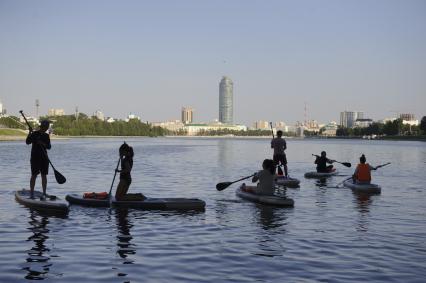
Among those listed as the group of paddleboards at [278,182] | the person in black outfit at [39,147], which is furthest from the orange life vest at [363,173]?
the person in black outfit at [39,147]

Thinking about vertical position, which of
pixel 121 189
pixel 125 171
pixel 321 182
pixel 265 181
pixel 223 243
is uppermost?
pixel 125 171

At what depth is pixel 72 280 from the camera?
10820mm

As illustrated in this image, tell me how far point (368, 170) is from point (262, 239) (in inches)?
571

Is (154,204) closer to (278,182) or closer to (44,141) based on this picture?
(44,141)

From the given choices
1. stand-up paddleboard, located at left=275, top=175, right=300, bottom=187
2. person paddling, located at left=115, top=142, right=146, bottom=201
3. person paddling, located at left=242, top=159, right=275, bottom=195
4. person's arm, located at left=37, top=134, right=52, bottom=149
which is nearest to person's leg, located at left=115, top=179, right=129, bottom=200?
person paddling, located at left=115, top=142, right=146, bottom=201

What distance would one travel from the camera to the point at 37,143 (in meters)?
18.7

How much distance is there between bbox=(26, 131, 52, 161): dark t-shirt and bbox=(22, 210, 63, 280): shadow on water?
2029mm

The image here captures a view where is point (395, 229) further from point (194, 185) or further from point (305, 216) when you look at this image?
point (194, 185)

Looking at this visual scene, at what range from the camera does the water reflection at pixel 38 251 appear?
1130cm

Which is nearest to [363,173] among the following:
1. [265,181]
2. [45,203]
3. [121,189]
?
[265,181]

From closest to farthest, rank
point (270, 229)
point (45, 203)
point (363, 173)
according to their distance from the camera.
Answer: point (270, 229) < point (45, 203) < point (363, 173)

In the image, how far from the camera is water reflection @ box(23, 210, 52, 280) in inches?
445

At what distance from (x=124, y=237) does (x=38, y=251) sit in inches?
101

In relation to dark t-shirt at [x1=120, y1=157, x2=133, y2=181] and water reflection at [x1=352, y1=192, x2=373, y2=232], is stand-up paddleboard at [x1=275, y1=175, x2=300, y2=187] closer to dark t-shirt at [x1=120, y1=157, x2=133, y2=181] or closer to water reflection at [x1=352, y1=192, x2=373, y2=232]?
water reflection at [x1=352, y1=192, x2=373, y2=232]
